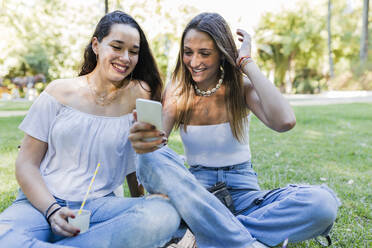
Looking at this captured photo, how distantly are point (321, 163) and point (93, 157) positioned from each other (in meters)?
4.04

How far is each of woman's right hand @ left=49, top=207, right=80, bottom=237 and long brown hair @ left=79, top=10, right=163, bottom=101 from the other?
49.2 inches

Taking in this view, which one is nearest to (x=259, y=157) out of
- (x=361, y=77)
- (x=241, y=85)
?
(x=241, y=85)

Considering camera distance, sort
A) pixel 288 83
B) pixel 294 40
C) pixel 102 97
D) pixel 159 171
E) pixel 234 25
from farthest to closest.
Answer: pixel 288 83 < pixel 294 40 < pixel 234 25 < pixel 102 97 < pixel 159 171

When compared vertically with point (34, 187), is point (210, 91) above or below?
above

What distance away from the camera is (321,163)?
5.38 m

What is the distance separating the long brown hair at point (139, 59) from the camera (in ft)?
8.71

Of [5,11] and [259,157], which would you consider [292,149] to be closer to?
[259,157]

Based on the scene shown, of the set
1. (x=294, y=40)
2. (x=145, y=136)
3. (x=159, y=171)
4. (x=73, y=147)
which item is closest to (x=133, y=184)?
(x=73, y=147)

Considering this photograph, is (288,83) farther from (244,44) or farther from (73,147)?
→ (73,147)

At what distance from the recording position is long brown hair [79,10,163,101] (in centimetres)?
266

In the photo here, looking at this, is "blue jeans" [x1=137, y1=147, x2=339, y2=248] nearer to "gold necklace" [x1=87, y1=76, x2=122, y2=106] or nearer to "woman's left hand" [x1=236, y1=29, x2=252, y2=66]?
"gold necklace" [x1=87, y1=76, x2=122, y2=106]

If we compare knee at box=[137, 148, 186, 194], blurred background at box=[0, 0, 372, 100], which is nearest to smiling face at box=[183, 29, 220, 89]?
knee at box=[137, 148, 186, 194]

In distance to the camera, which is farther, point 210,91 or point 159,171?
point 210,91

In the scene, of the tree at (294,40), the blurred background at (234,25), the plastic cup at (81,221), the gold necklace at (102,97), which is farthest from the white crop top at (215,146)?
the tree at (294,40)
